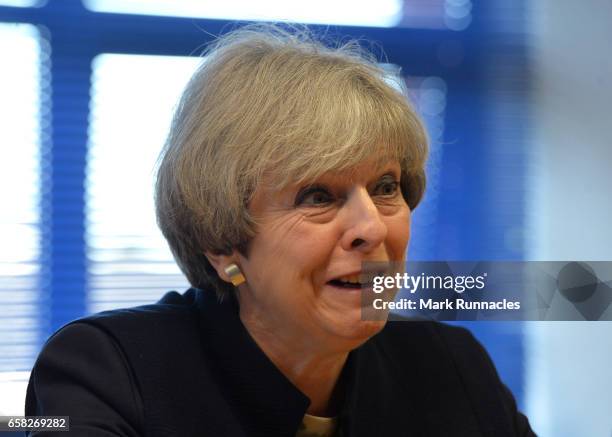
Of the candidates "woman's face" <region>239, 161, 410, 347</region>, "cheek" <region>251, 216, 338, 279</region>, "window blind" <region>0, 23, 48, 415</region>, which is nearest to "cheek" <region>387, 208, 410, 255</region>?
"woman's face" <region>239, 161, 410, 347</region>

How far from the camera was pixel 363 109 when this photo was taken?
1.16m

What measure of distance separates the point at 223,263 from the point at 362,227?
0.28 metres

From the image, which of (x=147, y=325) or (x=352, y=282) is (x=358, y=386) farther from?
(x=147, y=325)

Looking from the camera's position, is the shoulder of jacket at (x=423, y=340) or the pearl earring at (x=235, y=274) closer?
the pearl earring at (x=235, y=274)

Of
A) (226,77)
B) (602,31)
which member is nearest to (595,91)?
(602,31)

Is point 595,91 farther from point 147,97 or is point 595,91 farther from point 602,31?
point 147,97

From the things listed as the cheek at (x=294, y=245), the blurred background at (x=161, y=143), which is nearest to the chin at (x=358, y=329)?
the cheek at (x=294, y=245)

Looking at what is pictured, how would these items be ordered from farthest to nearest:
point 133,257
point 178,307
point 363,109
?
point 133,257
point 178,307
point 363,109

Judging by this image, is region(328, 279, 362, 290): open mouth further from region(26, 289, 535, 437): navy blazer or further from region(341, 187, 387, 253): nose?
region(26, 289, 535, 437): navy blazer

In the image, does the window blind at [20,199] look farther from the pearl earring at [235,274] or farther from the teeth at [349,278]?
the teeth at [349,278]

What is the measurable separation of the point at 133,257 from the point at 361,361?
813 mm

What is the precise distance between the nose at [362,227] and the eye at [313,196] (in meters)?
0.03

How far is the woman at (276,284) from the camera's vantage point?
109 centimetres

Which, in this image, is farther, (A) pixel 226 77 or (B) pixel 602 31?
(B) pixel 602 31
